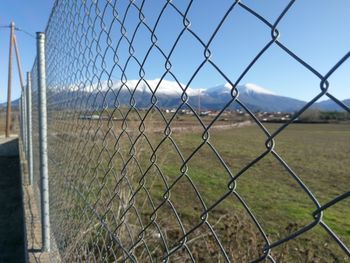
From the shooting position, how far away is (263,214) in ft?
21.4

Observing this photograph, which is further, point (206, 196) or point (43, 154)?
point (206, 196)

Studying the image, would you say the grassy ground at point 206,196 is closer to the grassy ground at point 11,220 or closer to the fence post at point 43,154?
the fence post at point 43,154

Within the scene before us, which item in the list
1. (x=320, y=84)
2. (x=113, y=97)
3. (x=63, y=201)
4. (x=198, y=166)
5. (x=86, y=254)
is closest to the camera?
(x=320, y=84)

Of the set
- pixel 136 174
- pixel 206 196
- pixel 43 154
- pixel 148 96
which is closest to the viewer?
pixel 148 96

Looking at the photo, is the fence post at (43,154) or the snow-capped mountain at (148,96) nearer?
the snow-capped mountain at (148,96)

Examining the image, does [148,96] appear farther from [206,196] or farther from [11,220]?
[206,196]

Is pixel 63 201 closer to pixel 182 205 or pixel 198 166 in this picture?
pixel 182 205

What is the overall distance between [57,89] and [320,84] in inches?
130

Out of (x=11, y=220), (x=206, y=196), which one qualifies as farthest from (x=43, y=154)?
(x=206, y=196)

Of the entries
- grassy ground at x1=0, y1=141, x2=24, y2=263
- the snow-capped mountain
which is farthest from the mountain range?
grassy ground at x1=0, y1=141, x2=24, y2=263

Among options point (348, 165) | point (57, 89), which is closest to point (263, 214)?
point (57, 89)

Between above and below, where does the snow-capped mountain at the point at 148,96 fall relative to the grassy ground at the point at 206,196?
above

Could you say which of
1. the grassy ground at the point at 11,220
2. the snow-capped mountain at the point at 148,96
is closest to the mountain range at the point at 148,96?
the snow-capped mountain at the point at 148,96

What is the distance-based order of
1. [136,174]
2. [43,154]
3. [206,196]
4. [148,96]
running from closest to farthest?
[148,96]
[43,154]
[136,174]
[206,196]
